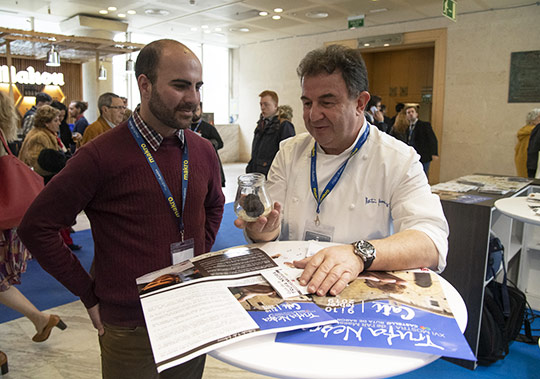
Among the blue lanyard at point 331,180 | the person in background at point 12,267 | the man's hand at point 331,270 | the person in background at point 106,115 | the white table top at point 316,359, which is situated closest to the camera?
the white table top at point 316,359

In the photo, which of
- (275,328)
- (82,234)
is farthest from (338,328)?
(82,234)

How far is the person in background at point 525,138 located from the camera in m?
5.71

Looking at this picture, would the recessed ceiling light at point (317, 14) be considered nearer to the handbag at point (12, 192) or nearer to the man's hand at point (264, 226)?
the handbag at point (12, 192)

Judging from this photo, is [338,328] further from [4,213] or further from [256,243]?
[4,213]

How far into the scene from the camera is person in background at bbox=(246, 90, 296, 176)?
4.51 metres

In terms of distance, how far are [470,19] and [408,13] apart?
1156 millimetres

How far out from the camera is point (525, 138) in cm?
596

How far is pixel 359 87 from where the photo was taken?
1.41m

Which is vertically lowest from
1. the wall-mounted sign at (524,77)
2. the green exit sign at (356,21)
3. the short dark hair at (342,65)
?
the short dark hair at (342,65)

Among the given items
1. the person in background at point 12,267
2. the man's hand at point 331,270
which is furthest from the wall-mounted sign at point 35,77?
the man's hand at point 331,270

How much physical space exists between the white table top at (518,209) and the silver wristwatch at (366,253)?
1.51m

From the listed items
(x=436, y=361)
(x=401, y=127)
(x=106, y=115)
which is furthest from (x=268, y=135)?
(x=436, y=361)

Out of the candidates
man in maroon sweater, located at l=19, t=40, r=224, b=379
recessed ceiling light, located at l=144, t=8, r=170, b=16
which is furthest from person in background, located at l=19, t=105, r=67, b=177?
recessed ceiling light, located at l=144, t=8, r=170, b=16

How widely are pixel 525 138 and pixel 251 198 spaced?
20.3ft
